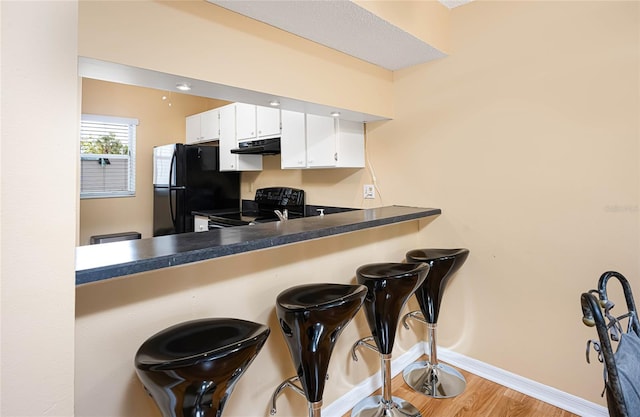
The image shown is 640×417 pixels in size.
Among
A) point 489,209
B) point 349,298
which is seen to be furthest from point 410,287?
point 489,209

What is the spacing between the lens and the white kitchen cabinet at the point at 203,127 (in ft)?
12.8

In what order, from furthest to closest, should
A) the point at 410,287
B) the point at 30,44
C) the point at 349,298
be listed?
1. the point at 410,287
2. the point at 349,298
3. the point at 30,44

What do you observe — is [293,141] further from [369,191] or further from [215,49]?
[215,49]

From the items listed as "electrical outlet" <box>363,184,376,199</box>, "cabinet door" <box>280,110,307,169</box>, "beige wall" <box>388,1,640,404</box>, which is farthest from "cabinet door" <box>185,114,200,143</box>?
"beige wall" <box>388,1,640,404</box>

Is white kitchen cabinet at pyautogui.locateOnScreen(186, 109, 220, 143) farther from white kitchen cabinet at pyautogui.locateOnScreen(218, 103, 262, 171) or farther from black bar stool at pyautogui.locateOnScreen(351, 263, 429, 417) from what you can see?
black bar stool at pyautogui.locateOnScreen(351, 263, 429, 417)

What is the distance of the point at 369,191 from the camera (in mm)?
2770

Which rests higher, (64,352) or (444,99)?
(444,99)

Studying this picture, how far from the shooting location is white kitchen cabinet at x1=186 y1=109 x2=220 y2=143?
12.8 feet

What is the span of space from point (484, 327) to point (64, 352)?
226 cm

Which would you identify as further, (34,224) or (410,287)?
(410,287)

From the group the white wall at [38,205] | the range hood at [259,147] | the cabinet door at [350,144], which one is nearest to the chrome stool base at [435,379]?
the cabinet door at [350,144]

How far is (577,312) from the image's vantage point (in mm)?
1797

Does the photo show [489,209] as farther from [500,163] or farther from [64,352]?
[64,352]

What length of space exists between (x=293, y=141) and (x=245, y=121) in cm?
89
